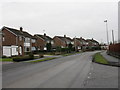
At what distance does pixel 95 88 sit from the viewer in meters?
6.47

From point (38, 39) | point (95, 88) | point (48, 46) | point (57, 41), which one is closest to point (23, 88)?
point (95, 88)

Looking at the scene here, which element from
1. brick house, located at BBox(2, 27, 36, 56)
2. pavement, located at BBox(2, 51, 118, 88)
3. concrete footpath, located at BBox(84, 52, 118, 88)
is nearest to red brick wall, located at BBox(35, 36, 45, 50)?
brick house, located at BBox(2, 27, 36, 56)

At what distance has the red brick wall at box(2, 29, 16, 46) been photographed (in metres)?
37.2

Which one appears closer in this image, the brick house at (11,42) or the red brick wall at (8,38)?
the brick house at (11,42)

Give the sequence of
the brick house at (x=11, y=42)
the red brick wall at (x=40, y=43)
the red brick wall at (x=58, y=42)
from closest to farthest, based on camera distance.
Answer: the brick house at (x=11, y=42), the red brick wall at (x=40, y=43), the red brick wall at (x=58, y=42)

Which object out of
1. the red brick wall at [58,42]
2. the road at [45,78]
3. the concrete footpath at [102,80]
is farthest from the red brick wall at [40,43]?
the concrete footpath at [102,80]

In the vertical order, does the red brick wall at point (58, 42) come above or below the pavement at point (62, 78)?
above

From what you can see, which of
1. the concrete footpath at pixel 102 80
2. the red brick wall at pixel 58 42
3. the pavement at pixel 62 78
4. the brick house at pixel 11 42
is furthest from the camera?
the red brick wall at pixel 58 42

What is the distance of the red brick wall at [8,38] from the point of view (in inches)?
1463

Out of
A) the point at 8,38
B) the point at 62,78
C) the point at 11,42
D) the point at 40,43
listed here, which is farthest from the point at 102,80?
the point at 40,43

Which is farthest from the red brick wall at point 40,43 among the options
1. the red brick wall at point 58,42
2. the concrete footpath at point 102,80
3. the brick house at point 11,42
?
the concrete footpath at point 102,80

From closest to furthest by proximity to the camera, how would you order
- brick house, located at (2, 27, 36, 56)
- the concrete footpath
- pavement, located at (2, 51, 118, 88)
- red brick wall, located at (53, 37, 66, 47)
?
the concrete footpath → pavement, located at (2, 51, 118, 88) → brick house, located at (2, 27, 36, 56) → red brick wall, located at (53, 37, 66, 47)

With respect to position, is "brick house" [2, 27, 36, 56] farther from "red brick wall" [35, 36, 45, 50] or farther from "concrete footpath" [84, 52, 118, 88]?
"concrete footpath" [84, 52, 118, 88]

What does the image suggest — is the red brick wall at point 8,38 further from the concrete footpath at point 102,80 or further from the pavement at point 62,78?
the concrete footpath at point 102,80
